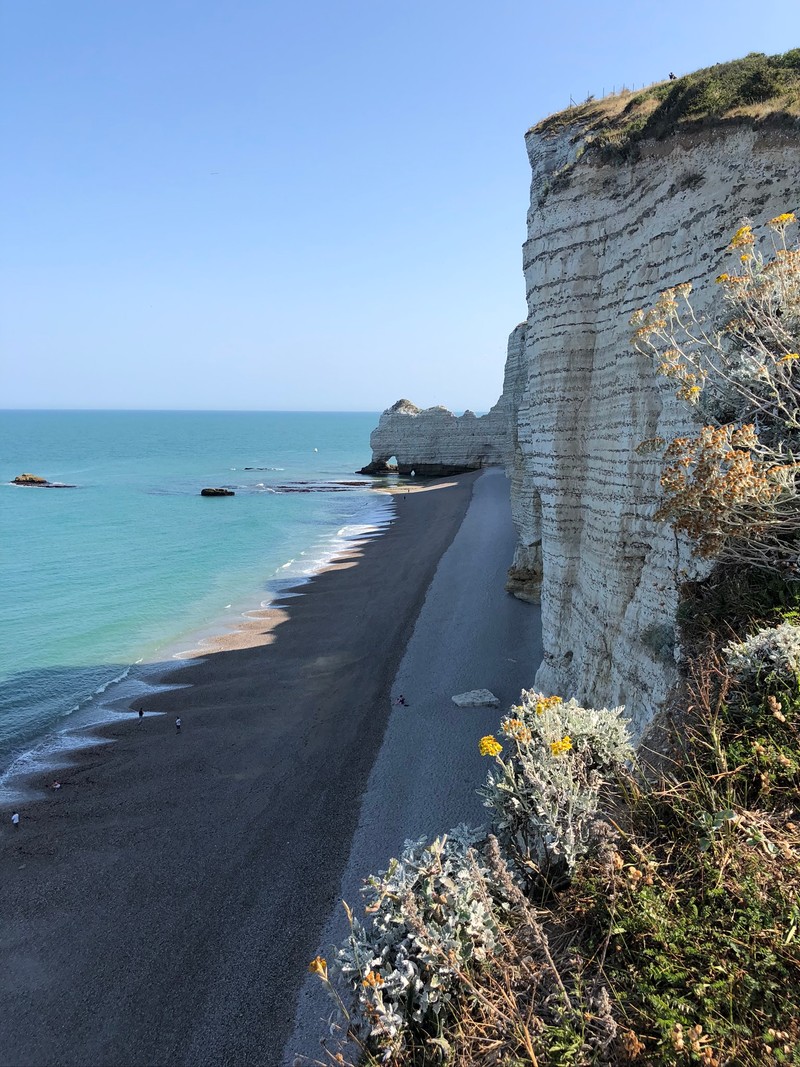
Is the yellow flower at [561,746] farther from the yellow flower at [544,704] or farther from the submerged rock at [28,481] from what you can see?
the submerged rock at [28,481]

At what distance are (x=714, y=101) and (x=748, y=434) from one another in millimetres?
6858

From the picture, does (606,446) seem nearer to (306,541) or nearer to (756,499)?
(756,499)

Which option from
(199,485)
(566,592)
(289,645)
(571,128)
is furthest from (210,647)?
(199,485)

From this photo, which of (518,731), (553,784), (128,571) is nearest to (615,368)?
(518,731)

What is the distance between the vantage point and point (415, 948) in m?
4.48

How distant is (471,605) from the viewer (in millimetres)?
23766

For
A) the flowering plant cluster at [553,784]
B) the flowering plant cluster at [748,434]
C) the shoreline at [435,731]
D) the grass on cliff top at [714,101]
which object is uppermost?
the grass on cliff top at [714,101]

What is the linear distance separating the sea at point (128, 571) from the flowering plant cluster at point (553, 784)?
1474 centimetres

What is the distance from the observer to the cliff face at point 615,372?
28.1 feet

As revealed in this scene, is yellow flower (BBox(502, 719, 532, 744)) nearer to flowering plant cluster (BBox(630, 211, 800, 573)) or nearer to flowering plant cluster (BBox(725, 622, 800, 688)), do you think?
flowering plant cluster (BBox(725, 622, 800, 688))

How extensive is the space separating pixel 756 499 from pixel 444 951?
15.0 ft

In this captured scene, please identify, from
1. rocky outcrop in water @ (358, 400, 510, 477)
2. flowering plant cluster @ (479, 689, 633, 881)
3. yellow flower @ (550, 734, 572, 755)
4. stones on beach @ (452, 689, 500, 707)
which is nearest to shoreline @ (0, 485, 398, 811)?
stones on beach @ (452, 689, 500, 707)

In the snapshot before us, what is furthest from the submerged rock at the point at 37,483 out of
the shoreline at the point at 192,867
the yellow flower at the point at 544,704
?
the yellow flower at the point at 544,704

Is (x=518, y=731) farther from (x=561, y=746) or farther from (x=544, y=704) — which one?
(x=544, y=704)
